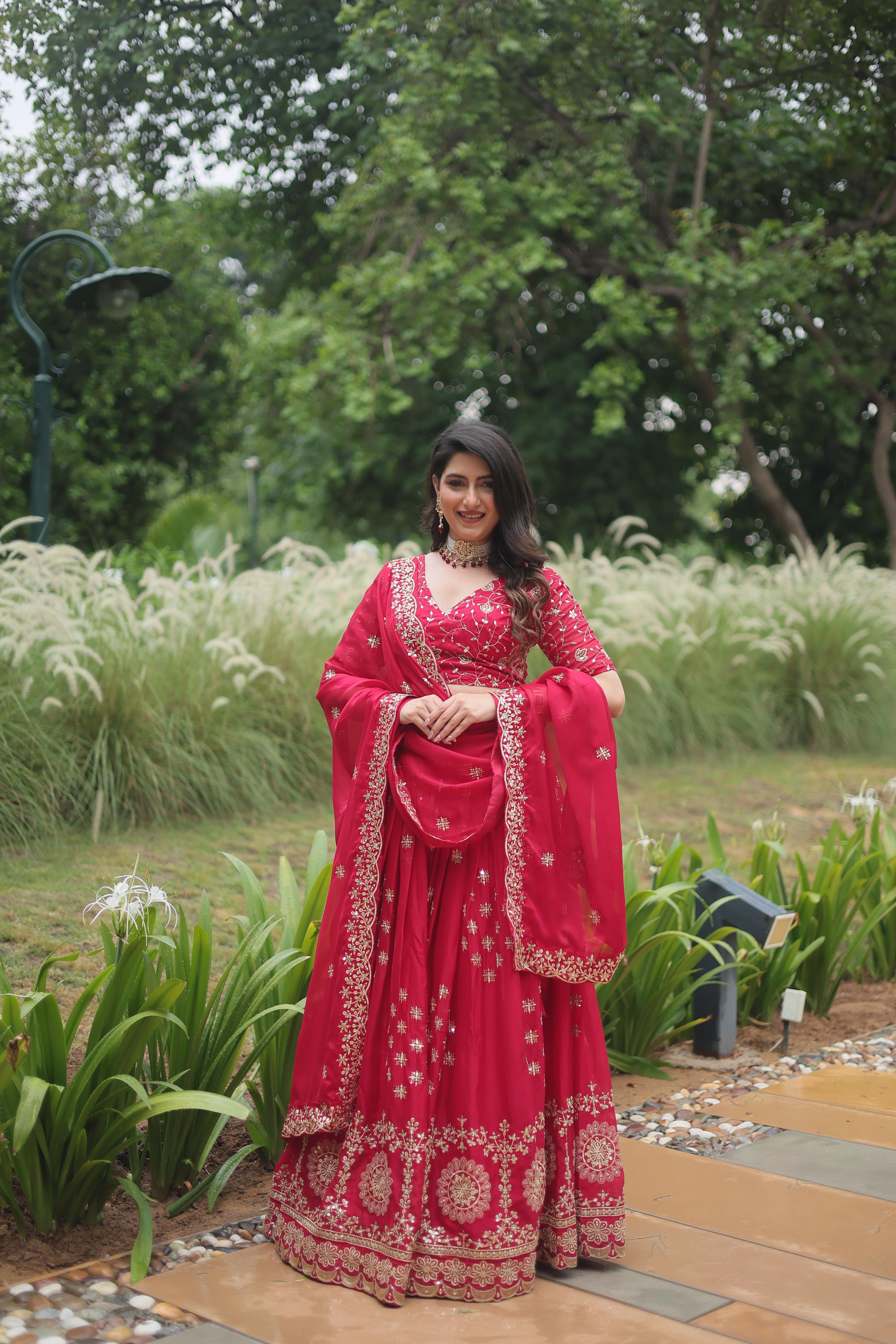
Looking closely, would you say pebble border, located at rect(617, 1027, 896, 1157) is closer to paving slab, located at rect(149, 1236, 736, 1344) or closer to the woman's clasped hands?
paving slab, located at rect(149, 1236, 736, 1344)

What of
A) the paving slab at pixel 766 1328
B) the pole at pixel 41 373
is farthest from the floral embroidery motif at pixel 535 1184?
the pole at pixel 41 373

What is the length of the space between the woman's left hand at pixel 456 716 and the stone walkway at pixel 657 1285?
3.35 feet

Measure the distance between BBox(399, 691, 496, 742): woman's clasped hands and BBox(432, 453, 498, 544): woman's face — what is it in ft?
1.17

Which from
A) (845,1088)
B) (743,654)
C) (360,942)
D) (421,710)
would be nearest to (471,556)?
(421,710)

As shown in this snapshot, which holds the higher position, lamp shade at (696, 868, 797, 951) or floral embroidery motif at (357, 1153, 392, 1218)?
lamp shade at (696, 868, 797, 951)

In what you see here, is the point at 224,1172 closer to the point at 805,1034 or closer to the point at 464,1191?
the point at 464,1191

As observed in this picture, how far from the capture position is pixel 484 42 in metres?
9.42

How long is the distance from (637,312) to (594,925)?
9845 mm

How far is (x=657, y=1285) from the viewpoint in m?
2.19

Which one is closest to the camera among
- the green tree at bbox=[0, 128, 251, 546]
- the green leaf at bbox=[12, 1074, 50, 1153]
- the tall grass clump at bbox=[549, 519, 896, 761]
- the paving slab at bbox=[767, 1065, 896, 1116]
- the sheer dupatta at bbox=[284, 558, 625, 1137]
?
the green leaf at bbox=[12, 1074, 50, 1153]

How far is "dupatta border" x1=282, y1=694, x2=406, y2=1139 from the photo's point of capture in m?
2.32

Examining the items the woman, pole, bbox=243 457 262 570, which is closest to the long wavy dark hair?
the woman

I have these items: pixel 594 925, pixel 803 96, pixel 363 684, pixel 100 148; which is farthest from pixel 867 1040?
pixel 803 96

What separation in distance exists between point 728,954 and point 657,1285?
5.06ft
